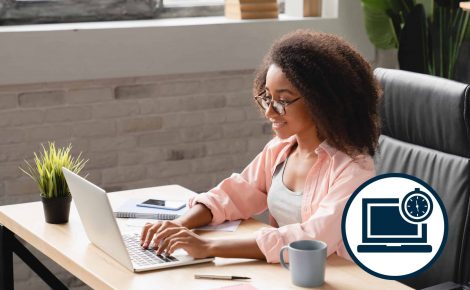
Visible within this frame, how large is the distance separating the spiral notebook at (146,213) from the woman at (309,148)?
0.22 feet

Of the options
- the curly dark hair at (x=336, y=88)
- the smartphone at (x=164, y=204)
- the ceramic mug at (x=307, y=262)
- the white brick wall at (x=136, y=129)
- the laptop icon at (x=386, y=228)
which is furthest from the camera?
the white brick wall at (x=136, y=129)

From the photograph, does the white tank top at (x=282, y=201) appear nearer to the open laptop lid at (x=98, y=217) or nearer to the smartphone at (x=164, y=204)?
the smartphone at (x=164, y=204)

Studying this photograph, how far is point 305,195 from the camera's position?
229cm

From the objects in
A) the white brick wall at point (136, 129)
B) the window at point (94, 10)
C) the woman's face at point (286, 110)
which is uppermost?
the window at point (94, 10)

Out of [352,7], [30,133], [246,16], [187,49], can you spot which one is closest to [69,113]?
[30,133]

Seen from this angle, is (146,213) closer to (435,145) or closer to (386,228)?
(386,228)

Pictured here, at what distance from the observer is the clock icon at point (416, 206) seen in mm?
2160

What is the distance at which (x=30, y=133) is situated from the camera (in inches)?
136

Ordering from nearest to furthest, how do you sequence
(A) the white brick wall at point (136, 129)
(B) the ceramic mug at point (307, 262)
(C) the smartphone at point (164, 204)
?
(B) the ceramic mug at point (307, 262), (C) the smartphone at point (164, 204), (A) the white brick wall at point (136, 129)

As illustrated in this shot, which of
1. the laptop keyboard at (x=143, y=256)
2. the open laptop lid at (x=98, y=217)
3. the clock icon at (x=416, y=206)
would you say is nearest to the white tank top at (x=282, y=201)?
the clock icon at (x=416, y=206)

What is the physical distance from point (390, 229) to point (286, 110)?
1.31 feet

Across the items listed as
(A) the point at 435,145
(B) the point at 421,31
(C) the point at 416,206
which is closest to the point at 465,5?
(B) the point at 421,31

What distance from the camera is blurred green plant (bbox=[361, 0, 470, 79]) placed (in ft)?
12.6

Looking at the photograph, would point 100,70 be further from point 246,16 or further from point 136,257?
point 136,257
